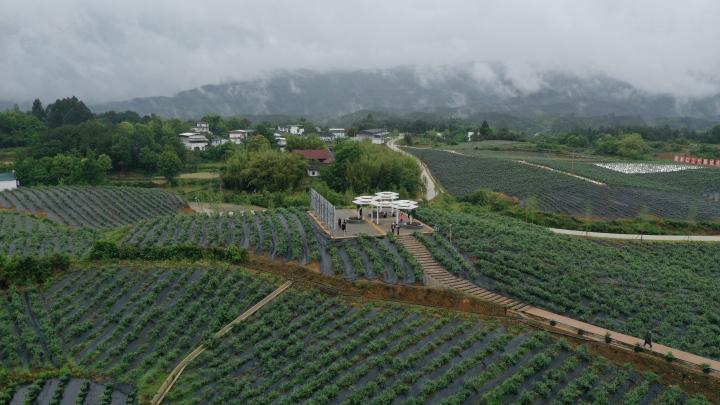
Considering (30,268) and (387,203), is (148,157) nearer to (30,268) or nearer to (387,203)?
(30,268)

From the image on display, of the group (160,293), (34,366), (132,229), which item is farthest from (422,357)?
(132,229)

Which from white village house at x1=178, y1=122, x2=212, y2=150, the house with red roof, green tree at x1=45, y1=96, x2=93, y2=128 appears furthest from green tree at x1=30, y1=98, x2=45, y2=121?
the house with red roof

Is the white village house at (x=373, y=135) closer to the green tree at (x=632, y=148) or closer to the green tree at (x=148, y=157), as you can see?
the green tree at (x=632, y=148)

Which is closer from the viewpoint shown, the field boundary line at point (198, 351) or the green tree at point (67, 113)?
the field boundary line at point (198, 351)

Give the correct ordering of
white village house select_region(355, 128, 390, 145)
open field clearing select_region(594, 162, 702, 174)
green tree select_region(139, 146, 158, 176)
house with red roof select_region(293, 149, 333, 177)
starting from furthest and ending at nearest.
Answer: white village house select_region(355, 128, 390, 145) → open field clearing select_region(594, 162, 702, 174) → green tree select_region(139, 146, 158, 176) → house with red roof select_region(293, 149, 333, 177)

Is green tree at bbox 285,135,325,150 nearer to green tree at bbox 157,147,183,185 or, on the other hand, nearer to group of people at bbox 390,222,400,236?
green tree at bbox 157,147,183,185

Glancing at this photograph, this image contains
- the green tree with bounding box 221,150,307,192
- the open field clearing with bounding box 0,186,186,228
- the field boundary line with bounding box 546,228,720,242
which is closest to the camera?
the field boundary line with bounding box 546,228,720,242

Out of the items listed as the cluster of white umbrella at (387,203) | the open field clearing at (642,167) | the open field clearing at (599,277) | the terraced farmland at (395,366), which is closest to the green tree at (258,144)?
the cluster of white umbrella at (387,203)
